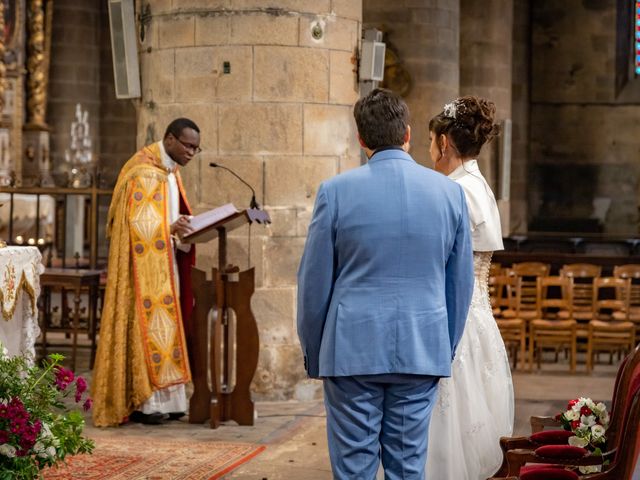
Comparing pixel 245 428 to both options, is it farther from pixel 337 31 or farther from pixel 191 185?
pixel 337 31

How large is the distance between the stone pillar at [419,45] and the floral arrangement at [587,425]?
1026cm

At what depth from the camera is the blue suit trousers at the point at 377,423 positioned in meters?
4.05

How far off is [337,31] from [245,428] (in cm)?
275

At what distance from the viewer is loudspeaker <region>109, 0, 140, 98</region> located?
880 centimetres

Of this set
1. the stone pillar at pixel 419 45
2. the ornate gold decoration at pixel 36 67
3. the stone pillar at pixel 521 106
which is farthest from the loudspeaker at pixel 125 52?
the stone pillar at pixel 521 106

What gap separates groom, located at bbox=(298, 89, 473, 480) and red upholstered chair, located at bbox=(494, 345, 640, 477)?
71cm

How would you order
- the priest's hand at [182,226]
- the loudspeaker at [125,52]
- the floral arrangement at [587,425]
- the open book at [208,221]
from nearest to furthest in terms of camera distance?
the floral arrangement at [587,425], the open book at [208,221], the priest's hand at [182,226], the loudspeaker at [125,52]

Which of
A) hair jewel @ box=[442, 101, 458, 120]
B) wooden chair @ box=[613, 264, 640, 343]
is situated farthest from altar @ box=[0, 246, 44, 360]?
wooden chair @ box=[613, 264, 640, 343]

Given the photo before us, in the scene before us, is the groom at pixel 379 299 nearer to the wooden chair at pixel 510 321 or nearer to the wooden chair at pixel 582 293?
the wooden chair at pixel 510 321

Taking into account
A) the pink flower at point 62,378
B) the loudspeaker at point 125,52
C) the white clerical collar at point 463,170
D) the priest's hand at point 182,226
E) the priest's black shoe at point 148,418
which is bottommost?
the priest's black shoe at point 148,418

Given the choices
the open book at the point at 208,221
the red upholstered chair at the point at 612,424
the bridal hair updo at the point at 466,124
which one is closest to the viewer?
the red upholstered chair at the point at 612,424

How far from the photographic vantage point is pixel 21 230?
47.0 feet

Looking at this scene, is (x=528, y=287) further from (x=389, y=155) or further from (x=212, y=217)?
(x=389, y=155)

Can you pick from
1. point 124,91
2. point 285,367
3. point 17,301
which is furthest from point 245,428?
point 124,91
